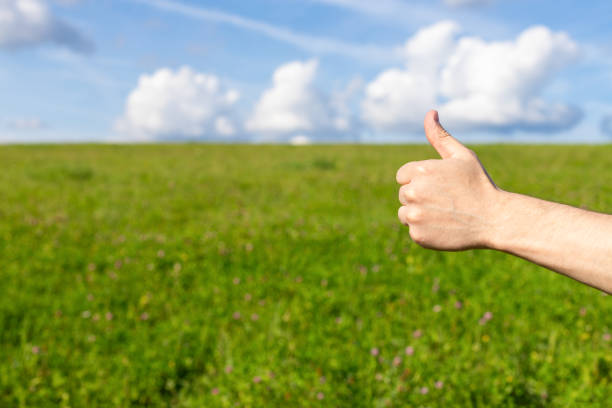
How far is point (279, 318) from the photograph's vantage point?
4.89 m

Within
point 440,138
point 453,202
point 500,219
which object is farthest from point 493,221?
point 440,138

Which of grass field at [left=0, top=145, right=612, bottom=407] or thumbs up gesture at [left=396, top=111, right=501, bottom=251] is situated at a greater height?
thumbs up gesture at [left=396, top=111, right=501, bottom=251]

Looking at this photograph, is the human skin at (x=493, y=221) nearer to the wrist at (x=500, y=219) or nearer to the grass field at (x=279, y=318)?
the wrist at (x=500, y=219)

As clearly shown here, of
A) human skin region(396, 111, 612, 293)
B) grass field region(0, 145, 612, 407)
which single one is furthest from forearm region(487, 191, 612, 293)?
grass field region(0, 145, 612, 407)

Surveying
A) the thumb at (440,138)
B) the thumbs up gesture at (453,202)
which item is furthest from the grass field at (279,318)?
the thumb at (440,138)

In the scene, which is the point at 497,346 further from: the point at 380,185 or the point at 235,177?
the point at 235,177

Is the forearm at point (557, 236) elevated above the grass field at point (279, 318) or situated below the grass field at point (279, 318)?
above

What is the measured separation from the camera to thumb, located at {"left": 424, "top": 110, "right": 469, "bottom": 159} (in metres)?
2.05

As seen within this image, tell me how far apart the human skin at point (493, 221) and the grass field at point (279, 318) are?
6.50 ft

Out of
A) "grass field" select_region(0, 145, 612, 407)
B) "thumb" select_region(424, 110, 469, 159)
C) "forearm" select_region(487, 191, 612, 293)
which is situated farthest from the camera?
"grass field" select_region(0, 145, 612, 407)

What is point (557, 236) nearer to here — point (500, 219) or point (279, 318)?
point (500, 219)

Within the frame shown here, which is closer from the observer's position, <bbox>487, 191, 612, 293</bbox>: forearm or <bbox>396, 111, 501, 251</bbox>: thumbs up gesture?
<bbox>487, 191, 612, 293</bbox>: forearm

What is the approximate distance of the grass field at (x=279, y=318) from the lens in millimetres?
3721

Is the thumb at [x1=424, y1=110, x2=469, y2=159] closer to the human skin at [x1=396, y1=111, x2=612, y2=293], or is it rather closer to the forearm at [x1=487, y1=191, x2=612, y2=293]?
the human skin at [x1=396, y1=111, x2=612, y2=293]
